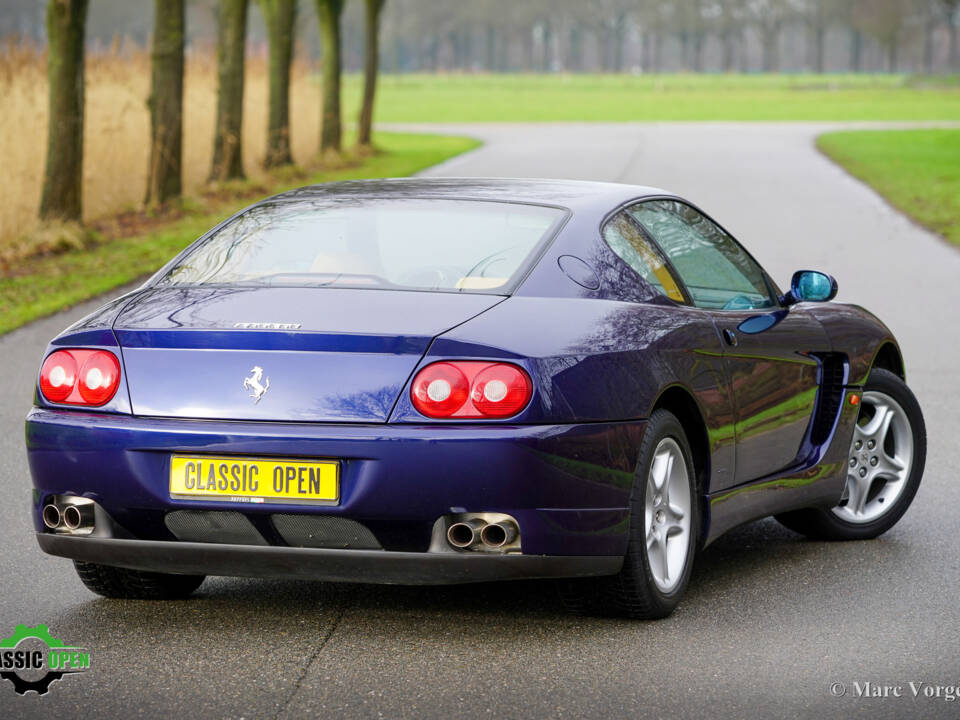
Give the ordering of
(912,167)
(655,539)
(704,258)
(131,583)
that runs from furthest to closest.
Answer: (912,167)
(704,258)
(131,583)
(655,539)

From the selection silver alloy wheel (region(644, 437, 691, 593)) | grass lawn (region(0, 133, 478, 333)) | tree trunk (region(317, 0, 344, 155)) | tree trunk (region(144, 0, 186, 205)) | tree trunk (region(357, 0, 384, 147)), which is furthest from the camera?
tree trunk (region(357, 0, 384, 147))

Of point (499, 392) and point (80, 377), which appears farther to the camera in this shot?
point (80, 377)

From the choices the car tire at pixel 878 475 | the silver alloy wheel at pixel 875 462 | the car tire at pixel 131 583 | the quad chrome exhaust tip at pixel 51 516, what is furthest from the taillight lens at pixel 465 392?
the silver alloy wheel at pixel 875 462

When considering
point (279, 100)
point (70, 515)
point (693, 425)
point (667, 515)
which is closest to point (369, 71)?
point (279, 100)

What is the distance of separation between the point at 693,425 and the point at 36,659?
2.17 meters

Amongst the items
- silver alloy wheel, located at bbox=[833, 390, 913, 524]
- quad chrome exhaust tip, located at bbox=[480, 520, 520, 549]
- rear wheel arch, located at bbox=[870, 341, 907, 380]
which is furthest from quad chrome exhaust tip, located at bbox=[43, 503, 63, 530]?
rear wheel arch, located at bbox=[870, 341, 907, 380]

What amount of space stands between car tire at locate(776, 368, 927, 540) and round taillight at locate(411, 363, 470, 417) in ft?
7.67

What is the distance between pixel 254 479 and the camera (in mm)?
4820

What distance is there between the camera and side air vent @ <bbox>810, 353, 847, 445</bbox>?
6.52 meters

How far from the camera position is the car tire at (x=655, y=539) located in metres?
5.15

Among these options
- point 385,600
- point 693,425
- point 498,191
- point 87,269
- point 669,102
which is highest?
point 498,191

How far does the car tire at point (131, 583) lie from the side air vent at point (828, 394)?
2408 millimetres

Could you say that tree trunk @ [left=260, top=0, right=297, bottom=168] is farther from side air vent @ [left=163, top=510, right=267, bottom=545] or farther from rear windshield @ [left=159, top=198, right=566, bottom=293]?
side air vent @ [left=163, top=510, right=267, bottom=545]

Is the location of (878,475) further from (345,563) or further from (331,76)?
(331,76)
